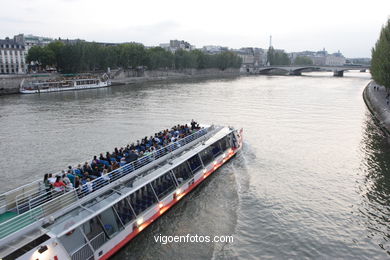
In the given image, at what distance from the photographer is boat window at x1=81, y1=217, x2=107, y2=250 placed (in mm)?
10070

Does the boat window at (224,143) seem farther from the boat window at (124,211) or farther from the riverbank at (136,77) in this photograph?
the riverbank at (136,77)

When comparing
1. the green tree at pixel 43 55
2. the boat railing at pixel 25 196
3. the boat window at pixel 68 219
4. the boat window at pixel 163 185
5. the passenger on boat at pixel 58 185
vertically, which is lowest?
the boat window at pixel 163 185

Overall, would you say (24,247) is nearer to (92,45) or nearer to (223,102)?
(223,102)

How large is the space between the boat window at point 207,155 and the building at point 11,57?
3711 inches

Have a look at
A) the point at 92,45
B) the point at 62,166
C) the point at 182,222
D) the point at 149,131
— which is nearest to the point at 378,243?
the point at 182,222

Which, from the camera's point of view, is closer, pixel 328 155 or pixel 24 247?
pixel 24 247

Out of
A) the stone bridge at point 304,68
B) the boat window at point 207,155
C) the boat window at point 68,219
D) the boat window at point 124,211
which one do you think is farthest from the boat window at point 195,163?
the stone bridge at point 304,68

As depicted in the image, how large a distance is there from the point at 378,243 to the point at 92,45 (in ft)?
273

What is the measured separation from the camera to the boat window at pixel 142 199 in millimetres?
12039

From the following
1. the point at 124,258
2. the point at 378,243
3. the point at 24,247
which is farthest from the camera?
the point at 378,243

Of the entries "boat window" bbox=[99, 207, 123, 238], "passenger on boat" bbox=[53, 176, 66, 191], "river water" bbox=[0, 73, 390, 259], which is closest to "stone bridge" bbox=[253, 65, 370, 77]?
"river water" bbox=[0, 73, 390, 259]

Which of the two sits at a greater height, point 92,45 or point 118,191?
point 92,45

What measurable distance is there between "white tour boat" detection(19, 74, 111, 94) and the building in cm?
3466

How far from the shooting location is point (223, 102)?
48.8 metres
